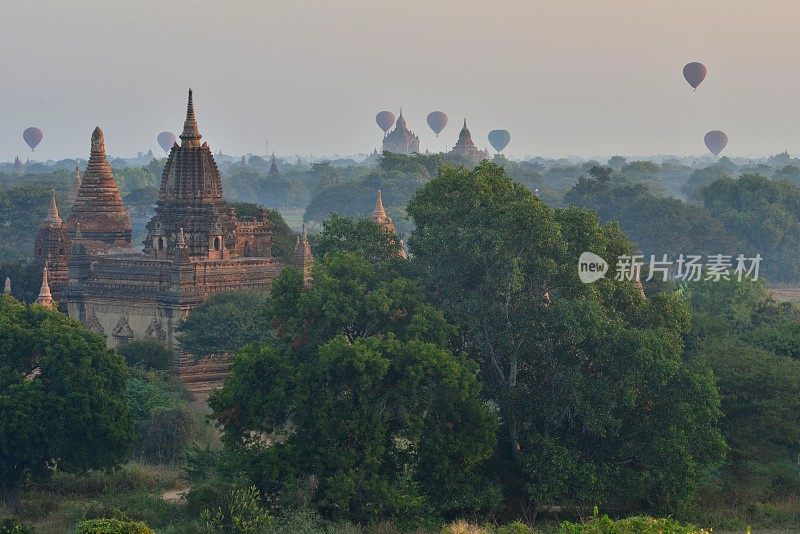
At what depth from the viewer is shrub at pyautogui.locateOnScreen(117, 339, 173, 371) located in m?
46.4

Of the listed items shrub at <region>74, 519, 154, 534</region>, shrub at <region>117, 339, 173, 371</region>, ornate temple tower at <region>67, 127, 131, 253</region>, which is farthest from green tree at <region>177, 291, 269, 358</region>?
shrub at <region>74, 519, 154, 534</region>

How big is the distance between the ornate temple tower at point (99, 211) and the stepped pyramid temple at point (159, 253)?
0.12 feet

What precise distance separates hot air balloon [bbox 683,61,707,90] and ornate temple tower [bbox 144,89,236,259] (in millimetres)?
123153

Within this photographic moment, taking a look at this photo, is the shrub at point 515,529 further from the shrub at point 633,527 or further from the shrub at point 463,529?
the shrub at point 633,527

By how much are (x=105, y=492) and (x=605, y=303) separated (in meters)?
10.9

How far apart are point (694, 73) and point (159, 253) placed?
126375 mm

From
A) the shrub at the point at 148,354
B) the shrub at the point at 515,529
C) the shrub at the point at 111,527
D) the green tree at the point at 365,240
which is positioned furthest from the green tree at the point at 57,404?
the shrub at the point at 148,354

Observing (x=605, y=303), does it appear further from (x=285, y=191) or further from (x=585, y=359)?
(x=285, y=191)

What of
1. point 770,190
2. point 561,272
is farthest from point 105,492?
point 770,190

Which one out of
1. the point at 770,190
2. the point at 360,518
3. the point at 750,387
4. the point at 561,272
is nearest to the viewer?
the point at 360,518

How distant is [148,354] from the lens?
46844mm

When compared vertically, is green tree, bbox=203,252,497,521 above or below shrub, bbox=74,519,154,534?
above

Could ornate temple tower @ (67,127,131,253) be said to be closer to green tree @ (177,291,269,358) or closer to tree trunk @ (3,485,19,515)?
green tree @ (177,291,269,358)

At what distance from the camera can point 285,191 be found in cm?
19762
